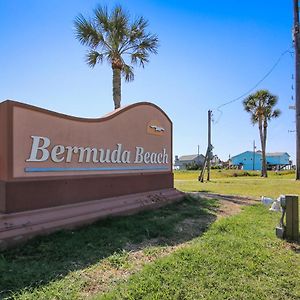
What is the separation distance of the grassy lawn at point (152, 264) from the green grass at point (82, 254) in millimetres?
11

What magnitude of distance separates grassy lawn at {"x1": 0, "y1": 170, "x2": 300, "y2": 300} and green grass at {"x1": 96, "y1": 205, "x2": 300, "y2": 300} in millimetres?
11

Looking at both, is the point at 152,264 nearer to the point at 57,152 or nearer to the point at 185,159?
the point at 57,152

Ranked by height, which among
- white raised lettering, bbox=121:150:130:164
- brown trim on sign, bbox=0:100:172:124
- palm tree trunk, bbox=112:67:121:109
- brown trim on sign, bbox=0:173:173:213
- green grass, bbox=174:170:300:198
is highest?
palm tree trunk, bbox=112:67:121:109

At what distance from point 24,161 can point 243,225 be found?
4837mm

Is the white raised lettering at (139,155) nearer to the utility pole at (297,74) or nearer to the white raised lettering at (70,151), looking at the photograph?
the white raised lettering at (70,151)

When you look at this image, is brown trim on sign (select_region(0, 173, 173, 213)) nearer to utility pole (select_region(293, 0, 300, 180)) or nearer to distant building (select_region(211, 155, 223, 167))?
utility pole (select_region(293, 0, 300, 180))

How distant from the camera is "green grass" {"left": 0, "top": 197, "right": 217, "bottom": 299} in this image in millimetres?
3725

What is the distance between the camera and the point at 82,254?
16.0 feet

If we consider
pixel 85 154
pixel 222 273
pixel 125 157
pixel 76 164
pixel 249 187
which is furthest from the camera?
pixel 249 187

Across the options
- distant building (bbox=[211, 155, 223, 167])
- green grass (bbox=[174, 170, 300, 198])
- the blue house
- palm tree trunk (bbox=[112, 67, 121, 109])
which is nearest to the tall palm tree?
green grass (bbox=[174, 170, 300, 198])

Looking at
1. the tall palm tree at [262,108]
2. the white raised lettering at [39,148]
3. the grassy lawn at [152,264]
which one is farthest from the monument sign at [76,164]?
the tall palm tree at [262,108]

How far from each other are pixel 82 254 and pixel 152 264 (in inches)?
43.8

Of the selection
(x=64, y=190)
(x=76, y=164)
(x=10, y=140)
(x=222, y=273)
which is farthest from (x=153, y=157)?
(x=222, y=273)

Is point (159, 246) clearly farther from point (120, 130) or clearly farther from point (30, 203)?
point (120, 130)
